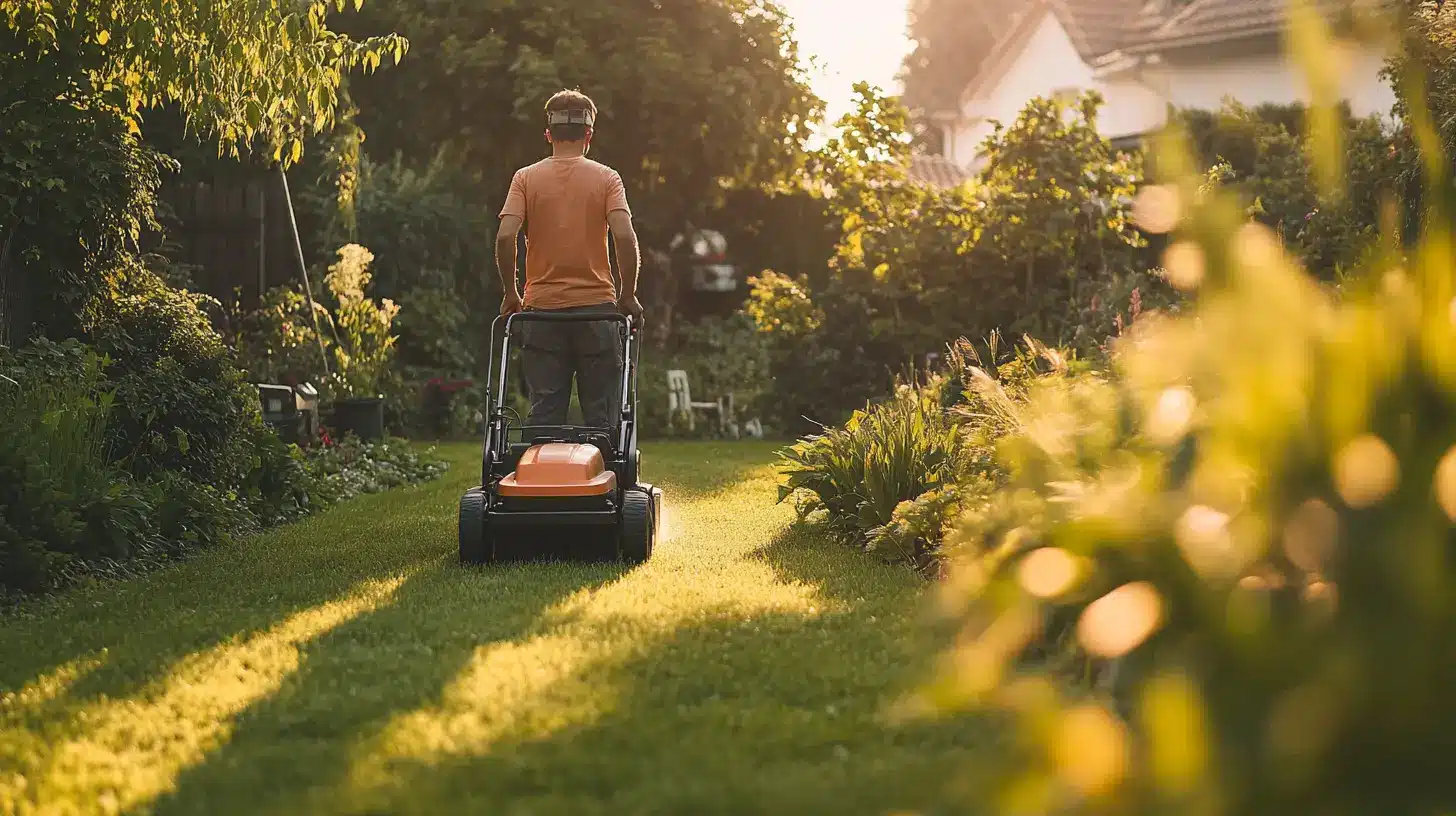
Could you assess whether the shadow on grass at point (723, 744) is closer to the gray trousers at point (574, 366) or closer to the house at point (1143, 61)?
the gray trousers at point (574, 366)

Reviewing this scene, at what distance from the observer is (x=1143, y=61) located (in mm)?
26844

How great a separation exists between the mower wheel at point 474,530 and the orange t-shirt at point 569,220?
3.56 ft

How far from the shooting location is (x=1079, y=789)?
2.68 meters

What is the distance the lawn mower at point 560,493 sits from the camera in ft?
22.4

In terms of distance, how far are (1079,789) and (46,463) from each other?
16.8 feet

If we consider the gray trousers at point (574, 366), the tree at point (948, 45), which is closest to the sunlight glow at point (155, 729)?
the gray trousers at point (574, 366)

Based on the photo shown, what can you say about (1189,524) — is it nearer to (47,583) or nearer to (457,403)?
(47,583)

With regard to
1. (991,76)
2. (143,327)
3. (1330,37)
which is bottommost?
(143,327)

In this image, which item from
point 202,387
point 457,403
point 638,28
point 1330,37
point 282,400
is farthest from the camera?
point 638,28

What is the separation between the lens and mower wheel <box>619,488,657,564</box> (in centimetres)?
691

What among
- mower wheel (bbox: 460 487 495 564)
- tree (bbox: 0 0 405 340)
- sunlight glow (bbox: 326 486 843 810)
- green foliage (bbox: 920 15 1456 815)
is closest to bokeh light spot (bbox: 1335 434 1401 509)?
green foliage (bbox: 920 15 1456 815)

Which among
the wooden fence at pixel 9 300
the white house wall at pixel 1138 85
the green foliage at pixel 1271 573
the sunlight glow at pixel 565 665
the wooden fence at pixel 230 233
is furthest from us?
the white house wall at pixel 1138 85

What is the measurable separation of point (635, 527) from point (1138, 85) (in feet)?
76.7

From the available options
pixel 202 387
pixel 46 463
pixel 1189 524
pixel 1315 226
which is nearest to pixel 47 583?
pixel 46 463
